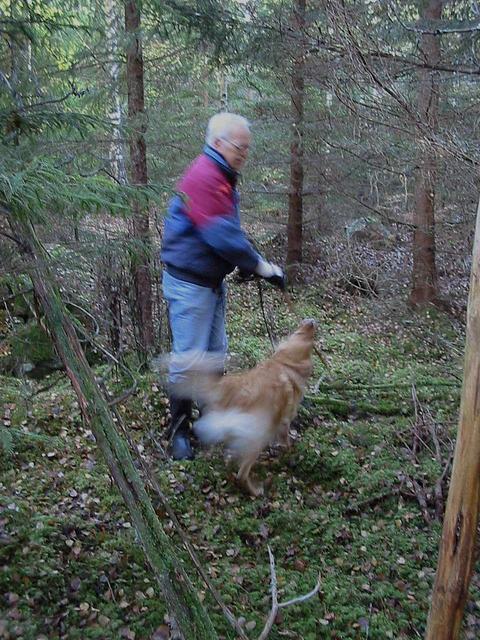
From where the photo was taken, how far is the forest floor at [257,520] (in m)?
3.45

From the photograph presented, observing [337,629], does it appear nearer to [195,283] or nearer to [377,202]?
[195,283]

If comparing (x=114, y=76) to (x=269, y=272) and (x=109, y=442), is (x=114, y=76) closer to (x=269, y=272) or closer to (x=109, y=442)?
(x=269, y=272)

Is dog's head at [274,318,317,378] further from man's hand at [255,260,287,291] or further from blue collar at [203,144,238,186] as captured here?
blue collar at [203,144,238,186]

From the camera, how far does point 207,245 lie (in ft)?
13.3

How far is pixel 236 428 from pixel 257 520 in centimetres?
80

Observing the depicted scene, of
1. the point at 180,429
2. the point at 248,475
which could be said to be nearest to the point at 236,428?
the point at 248,475

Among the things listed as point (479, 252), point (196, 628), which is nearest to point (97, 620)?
point (196, 628)

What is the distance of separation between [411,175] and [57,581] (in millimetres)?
8676

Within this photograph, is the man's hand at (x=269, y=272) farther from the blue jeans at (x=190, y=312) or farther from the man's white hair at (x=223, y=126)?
the man's white hair at (x=223, y=126)

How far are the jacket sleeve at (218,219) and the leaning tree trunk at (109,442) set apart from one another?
1181 millimetres

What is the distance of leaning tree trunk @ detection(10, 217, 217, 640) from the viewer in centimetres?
274

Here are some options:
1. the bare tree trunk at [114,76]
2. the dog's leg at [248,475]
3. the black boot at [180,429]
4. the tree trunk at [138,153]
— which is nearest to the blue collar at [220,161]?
the black boot at [180,429]

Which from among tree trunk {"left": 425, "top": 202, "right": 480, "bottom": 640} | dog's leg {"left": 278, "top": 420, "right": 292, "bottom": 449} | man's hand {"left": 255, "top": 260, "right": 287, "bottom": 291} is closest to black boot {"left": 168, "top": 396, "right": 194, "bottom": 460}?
dog's leg {"left": 278, "top": 420, "right": 292, "bottom": 449}

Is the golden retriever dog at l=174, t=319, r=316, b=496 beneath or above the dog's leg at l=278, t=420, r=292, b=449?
above
